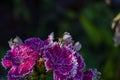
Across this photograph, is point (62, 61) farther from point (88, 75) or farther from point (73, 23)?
point (73, 23)

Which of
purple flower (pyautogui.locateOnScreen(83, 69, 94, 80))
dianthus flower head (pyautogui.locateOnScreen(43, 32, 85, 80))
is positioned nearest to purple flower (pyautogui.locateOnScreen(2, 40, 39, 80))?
dianthus flower head (pyautogui.locateOnScreen(43, 32, 85, 80))

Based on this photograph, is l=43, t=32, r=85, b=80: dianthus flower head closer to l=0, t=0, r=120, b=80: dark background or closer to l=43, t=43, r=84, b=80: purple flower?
l=43, t=43, r=84, b=80: purple flower

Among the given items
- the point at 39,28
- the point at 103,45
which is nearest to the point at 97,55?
the point at 103,45

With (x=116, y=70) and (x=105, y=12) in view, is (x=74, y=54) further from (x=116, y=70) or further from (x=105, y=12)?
(x=105, y=12)

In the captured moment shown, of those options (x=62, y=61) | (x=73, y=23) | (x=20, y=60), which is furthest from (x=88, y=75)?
(x=73, y=23)

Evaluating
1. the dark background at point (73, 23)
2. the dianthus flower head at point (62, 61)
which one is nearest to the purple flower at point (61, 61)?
the dianthus flower head at point (62, 61)

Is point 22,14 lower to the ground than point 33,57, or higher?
higher
